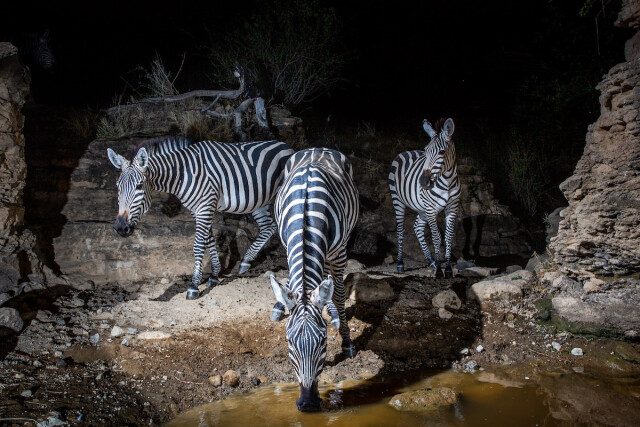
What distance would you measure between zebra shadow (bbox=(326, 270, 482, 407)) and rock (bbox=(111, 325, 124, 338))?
8.00 feet

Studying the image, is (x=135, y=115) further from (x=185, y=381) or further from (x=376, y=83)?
(x=376, y=83)

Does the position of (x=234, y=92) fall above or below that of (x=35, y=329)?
above

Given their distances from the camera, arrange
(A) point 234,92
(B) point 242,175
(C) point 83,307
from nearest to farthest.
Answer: (C) point 83,307, (B) point 242,175, (A) point 234,92

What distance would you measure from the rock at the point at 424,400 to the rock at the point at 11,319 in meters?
4.15

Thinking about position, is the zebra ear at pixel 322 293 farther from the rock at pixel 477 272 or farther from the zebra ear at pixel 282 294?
the rock at pixel 477 272

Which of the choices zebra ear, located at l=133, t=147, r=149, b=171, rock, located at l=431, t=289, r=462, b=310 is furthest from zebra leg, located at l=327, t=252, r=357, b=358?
zebra ear, located at l=133, t=147, r=149, b=171

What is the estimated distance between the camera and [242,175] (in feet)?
24.1

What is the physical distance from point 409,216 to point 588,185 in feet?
15.5

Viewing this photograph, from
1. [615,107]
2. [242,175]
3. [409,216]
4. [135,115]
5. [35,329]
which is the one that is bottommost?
[35,329]

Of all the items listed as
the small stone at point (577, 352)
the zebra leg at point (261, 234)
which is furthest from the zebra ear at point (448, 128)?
the small stone at point (577, 352)

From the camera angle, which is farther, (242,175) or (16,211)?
(242,175)

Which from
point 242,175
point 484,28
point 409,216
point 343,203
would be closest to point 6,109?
point 242,175

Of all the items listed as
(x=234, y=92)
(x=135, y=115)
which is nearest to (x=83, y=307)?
(x=135, y=115)

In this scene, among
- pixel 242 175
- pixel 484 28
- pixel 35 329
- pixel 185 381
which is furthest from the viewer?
pixel 484 28
